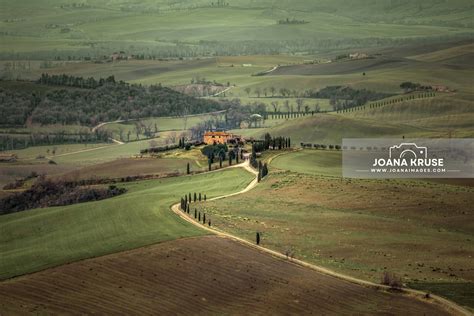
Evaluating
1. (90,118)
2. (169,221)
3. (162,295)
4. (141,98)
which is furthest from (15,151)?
(162,295)

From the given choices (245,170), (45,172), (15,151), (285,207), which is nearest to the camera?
(285,207)

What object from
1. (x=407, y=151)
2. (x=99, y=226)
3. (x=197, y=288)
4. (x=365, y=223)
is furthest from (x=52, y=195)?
(x=197, y=288)

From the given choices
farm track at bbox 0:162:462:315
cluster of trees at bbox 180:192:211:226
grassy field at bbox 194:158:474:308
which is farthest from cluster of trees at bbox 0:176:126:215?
farm track at bbox 0:162:462:315

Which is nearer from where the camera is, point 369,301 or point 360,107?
point 369,301

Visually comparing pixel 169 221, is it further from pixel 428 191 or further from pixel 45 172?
pixel 45 172

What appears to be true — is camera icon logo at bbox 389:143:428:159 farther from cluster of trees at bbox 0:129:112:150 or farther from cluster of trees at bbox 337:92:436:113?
cluster of trees at bbox 337:92:436:113

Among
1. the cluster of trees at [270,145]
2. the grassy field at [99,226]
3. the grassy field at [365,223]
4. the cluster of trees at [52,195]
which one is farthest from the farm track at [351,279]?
the cluster of trees at [270,145]

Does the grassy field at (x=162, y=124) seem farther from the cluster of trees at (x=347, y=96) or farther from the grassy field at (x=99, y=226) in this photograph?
the grassy field at (x=99, y=226)

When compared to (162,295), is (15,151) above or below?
below
